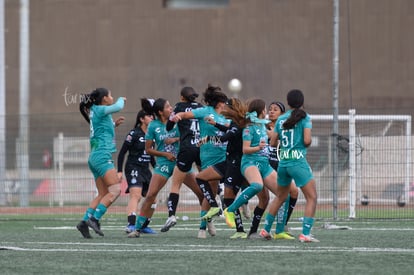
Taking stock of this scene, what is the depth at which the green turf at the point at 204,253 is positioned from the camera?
9.34 meters

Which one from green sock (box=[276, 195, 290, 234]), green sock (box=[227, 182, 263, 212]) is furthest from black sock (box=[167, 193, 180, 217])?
green sock (box=[276, 195, 290, 234])

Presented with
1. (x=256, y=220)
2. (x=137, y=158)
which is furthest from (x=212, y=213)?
(x=137, y=158)

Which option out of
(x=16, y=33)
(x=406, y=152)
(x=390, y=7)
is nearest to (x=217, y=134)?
(x=406, y=152)

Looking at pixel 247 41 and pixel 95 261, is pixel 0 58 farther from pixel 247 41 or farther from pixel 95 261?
pixel 95 261

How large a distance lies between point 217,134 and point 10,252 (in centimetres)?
370

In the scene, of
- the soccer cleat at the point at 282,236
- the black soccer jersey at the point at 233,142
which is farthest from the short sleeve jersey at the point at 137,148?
the soccer cleat at the point at 282,236

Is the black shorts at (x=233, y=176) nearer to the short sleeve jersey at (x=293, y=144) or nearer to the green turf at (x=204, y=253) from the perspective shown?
the green turf at (x=204, y=253)

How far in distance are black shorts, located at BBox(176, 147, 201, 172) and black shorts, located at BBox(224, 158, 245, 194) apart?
60 centimetres

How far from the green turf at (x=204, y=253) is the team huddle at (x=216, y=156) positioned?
15.5 inches

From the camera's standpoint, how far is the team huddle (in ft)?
41.0

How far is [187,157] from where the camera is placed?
14172 mm

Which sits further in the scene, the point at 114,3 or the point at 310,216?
the point at 114,3

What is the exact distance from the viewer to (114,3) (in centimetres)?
4034

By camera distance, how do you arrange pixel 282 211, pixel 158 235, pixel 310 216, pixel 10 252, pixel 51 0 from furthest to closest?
pixel 51 0
pixel 158 235
pixel 282 211
pixel 310 216
pixel 10 252
